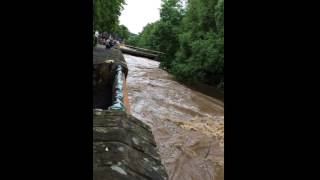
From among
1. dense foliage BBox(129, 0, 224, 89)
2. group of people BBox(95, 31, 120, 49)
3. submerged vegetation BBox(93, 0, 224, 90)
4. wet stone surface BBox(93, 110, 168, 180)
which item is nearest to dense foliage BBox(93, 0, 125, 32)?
submerged vegetation BBox(93, 0, 224, 90)

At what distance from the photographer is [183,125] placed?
12.6 metres

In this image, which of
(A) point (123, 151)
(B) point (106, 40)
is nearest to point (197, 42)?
(B) point (106, 40)

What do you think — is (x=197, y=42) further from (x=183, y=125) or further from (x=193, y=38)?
(x=183, y=125)

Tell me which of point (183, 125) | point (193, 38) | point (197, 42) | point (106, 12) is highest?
point (106, 12)

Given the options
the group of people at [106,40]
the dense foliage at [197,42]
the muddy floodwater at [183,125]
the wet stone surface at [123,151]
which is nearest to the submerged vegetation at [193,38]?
the dense foliage at [197,42]

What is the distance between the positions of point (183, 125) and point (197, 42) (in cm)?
993

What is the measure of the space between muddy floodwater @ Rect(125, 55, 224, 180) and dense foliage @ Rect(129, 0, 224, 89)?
145cm

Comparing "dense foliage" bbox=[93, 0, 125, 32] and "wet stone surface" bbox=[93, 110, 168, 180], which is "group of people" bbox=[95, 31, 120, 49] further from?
"wet stone surface" bbox=[93, 110, 168, 180]

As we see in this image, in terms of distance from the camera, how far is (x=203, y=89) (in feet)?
70.8
